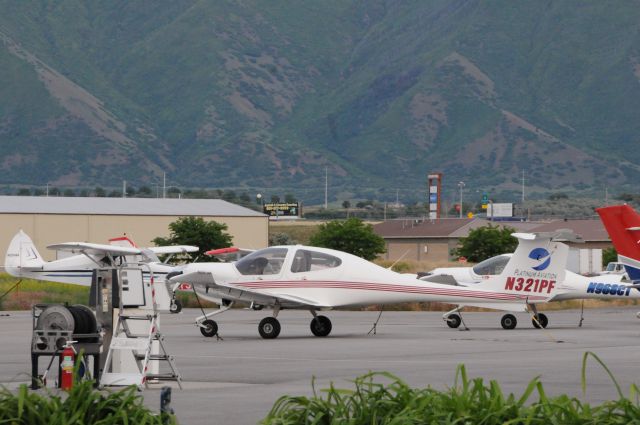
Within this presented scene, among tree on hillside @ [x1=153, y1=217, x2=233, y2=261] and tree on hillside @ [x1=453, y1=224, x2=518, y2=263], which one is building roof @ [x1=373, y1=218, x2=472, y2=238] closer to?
tree on hillside @ [x1=453, y1=224, x2=518, y2=263]

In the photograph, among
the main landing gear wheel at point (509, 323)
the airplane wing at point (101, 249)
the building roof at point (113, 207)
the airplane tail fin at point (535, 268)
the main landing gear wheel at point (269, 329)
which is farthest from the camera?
the building roof at point (113, 207)

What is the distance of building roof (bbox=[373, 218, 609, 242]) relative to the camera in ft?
345

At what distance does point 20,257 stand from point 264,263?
16883mm

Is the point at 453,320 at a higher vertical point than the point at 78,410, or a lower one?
lower

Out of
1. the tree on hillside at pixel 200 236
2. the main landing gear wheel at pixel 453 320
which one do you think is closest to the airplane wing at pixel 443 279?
the main landing gear wheel at pixel 453 320

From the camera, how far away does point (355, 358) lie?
1938 cm

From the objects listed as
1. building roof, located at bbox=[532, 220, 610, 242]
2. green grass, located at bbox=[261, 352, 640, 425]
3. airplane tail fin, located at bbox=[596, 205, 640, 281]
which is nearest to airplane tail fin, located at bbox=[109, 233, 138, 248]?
airplane tail fin, located at bbox=[596, 205, 640, 281]

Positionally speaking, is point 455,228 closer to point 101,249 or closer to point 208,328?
point 208,328

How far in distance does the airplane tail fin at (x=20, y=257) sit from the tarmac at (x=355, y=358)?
288 inches

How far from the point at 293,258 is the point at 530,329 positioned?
21.8 feet

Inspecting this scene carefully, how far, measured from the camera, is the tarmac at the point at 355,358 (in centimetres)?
1373

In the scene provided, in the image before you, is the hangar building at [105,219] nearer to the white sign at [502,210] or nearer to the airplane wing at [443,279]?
the airplane wing at [443,279]

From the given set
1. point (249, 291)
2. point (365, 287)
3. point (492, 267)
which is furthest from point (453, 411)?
point (492, 267)

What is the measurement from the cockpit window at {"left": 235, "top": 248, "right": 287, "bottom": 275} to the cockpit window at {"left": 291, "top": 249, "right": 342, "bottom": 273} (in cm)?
28
